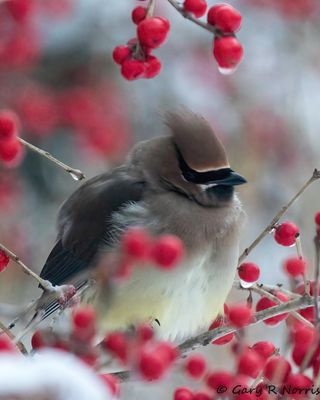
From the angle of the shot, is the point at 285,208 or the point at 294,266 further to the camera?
the point at 294,266

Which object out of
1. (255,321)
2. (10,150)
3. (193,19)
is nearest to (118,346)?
(255,321)

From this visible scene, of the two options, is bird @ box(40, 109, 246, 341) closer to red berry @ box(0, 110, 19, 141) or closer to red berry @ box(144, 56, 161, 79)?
A: red berry @ box(144, 56, 161, 79)

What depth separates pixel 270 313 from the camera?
1.97m

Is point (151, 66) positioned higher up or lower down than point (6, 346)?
higher up

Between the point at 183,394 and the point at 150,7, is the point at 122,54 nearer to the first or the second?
the point at 150,7

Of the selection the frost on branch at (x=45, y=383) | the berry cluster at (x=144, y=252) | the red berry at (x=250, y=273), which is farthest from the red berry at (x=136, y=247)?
the red berry at (x=250, y=273)

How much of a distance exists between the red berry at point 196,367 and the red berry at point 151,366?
0.49 m

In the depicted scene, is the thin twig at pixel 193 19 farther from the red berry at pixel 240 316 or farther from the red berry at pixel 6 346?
the red berry at pixel 6 346

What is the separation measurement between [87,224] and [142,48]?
0.99 meters

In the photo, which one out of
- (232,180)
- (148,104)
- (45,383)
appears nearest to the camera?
(45,383)

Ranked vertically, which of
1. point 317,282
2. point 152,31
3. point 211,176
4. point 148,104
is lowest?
point 148,104

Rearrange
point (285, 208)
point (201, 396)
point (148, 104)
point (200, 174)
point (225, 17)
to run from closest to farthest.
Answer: point (201, 396)
point (225, 17)
point (285, 208)
point (200, 174)
point (148, 104)

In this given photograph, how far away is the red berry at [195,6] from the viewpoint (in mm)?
1978

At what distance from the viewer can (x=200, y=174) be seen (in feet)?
9.12
